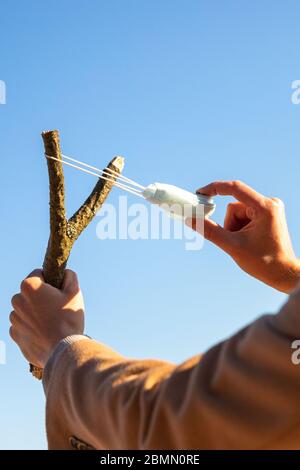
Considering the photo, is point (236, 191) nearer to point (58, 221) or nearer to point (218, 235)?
point (218, 235)

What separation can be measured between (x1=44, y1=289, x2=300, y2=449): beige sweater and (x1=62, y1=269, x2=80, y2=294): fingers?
0.93 meters

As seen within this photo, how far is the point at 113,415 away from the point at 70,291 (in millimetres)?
1146

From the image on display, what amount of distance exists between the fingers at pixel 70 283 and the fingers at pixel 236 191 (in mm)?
752

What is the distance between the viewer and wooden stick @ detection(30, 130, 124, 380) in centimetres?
349

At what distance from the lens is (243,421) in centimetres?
182

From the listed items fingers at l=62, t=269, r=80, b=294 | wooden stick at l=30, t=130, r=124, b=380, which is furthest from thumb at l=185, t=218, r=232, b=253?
fingers at l=62, t=269, r=80, b=294

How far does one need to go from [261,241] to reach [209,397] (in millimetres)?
1884

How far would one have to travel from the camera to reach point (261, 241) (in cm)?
366

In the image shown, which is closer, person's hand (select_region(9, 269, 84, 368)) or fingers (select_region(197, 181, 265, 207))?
person's hand (select_region(9, 269, 84, 368))

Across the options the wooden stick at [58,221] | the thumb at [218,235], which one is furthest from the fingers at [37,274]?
the thumb at [218,235]

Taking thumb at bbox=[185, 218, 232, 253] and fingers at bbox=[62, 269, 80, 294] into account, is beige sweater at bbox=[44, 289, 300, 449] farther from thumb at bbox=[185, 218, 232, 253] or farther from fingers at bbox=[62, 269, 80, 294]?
thumb at bbox=[185, 218, 232, 253]

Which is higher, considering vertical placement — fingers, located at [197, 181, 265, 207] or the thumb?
fingers, located at [197, 181, 265, 207]
